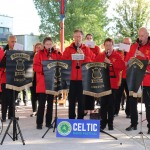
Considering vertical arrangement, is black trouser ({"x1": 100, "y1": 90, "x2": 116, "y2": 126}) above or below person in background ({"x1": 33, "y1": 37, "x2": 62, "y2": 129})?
below

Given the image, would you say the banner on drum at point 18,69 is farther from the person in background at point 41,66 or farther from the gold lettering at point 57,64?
the person in background at point 41,66

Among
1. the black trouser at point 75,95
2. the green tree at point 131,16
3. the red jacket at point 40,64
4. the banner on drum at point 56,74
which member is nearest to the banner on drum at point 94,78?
the banner on drum at point 56,74

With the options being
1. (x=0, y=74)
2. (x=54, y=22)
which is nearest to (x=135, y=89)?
(x=0, y=74)

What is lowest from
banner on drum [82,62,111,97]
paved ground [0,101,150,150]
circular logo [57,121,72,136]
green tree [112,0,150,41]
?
paved ground [0,101,150,150]

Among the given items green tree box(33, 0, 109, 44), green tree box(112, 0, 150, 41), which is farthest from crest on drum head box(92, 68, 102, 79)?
green tree box(33, 0, 109, 44)

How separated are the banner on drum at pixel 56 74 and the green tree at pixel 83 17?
27.4 m

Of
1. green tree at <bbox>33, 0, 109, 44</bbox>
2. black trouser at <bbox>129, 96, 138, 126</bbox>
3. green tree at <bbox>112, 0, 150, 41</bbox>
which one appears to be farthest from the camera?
Answer: green tree at <bbox>33, 0, 109, 44</bbox>

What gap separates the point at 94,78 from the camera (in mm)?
6441

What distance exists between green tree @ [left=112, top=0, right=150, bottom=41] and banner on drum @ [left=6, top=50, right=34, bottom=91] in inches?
906

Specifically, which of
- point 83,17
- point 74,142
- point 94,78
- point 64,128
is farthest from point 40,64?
point 83,17

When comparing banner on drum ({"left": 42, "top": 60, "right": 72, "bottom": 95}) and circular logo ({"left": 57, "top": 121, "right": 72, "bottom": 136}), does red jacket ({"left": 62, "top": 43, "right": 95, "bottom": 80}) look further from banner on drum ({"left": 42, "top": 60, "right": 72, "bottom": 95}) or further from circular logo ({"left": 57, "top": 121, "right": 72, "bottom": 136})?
circular logo ({"left": 57, "top": 121, "right": 72, "bottom": 136})

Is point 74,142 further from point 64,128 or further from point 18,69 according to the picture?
point 18,69

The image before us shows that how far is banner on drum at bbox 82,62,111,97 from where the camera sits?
6.41 m

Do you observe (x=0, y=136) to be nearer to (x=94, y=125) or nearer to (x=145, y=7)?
(x=94, y=125)
